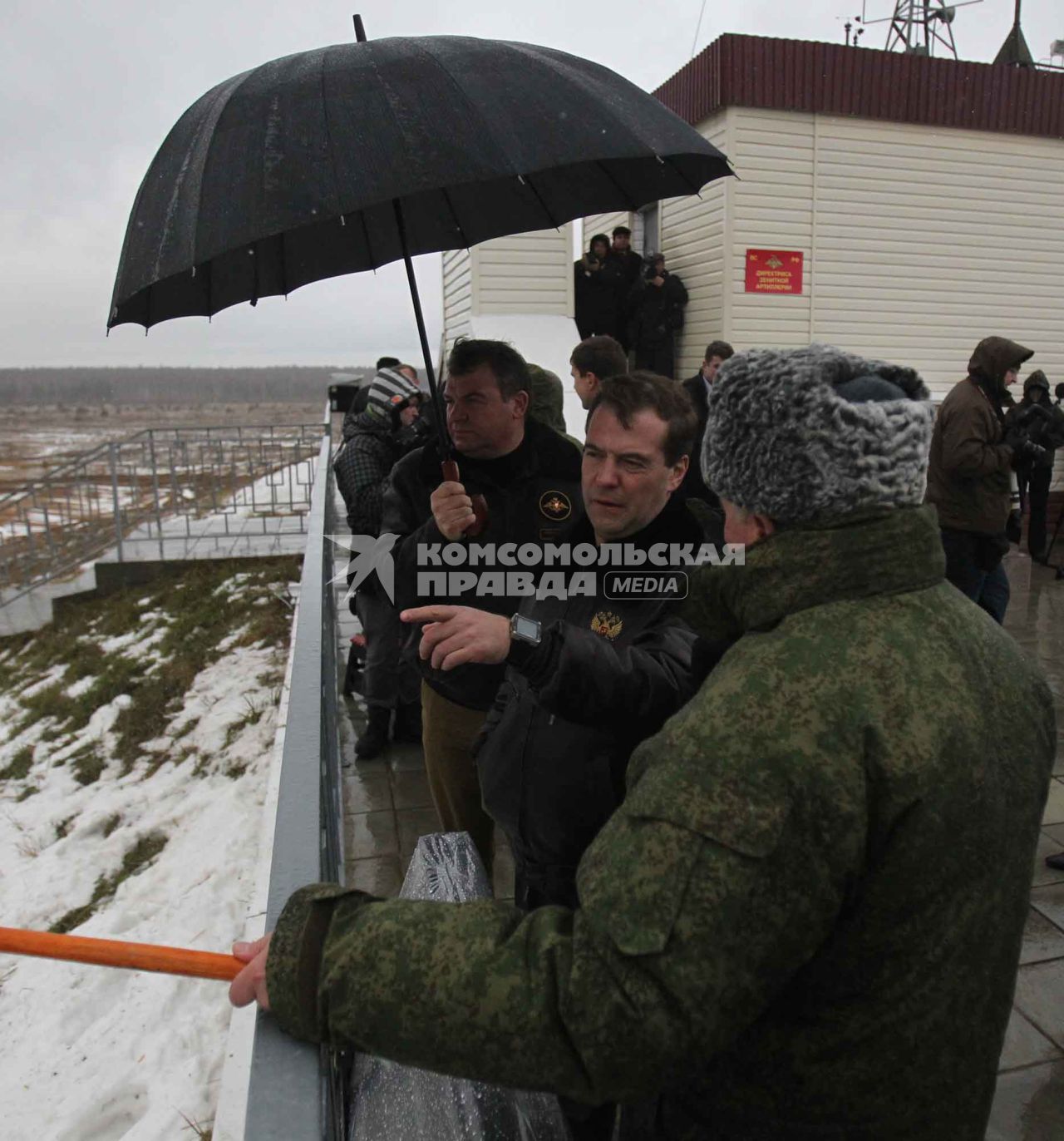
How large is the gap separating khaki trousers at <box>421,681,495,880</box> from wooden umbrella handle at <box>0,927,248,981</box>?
5.17 ft

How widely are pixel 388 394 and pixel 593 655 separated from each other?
3.37 metres

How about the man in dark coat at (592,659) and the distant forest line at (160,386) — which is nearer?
the man in dark coat at (592,659)

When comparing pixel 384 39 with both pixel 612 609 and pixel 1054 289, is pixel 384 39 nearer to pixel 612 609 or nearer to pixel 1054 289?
pixel 612 609

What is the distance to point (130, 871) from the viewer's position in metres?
5.32

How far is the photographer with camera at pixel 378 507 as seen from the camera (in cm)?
438

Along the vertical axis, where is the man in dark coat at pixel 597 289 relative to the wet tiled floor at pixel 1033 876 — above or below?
above

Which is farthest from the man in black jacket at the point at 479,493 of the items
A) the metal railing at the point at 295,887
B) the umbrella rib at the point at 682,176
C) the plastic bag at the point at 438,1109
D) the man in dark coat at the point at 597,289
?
the man in dark coat at the point at 597,289

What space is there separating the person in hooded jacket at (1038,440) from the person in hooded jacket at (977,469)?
2955 mm

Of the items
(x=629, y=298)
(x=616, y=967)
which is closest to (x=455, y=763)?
(x=616, y=967)

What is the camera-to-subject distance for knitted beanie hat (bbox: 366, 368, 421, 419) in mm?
4668

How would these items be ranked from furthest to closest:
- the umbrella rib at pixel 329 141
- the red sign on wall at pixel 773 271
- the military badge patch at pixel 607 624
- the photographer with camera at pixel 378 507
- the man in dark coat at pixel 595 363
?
1. the red sign on wall at pixel 773 271
2. the photographer with camera at pixel 378 507
3. the man in dark coat at pixel 595 363
4. the military badge patch at pixel 607 624
5. the umbrella rib at pixel 329 141

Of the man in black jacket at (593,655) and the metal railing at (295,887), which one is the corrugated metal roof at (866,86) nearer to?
the man in black jacket at (593,655)

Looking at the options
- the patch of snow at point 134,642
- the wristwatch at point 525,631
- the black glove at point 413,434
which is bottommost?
the patch of snow at point 134,642

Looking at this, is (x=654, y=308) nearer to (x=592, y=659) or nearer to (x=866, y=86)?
(x=866, y=86)
